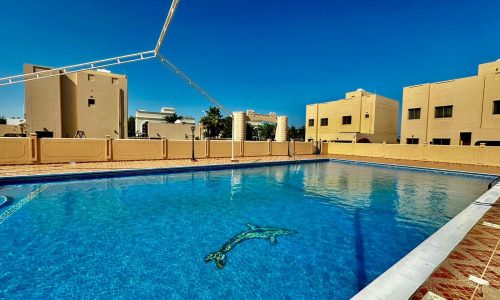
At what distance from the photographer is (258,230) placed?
20.2ft

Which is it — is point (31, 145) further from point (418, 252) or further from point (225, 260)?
point (418, 252)

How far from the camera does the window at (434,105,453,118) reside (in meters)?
23.2

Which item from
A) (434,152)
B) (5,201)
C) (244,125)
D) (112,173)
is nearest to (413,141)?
(434,152)

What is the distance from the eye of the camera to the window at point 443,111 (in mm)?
23223

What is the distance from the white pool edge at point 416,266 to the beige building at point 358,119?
2615cm

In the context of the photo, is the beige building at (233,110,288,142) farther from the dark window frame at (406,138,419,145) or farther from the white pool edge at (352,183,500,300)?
the white pool edge at (352,183,500,300)

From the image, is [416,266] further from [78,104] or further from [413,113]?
[78,104]

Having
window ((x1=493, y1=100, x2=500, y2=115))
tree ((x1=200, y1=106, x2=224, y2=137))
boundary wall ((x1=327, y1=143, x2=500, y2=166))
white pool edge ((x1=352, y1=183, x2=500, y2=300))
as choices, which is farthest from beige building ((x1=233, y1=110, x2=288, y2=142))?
white pool edge ((x1=352, y1=183, x2=500, y2=300))

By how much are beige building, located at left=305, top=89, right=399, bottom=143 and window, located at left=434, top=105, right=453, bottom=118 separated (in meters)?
6.99

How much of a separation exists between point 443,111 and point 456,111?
1.20 meters

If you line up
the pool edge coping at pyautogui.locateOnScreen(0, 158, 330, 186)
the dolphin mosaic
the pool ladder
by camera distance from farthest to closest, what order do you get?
the pool edge coping at pyautogui.locateOnScreen(0, 158, 330, 186) → the pool ladder → the dolphin mosaic

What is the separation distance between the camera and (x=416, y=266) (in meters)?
3.46

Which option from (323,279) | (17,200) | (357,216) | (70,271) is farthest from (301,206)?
(17,200)

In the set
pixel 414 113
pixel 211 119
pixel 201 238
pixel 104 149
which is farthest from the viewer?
pixel 211 119
